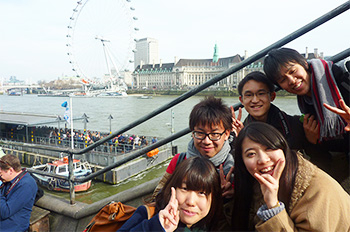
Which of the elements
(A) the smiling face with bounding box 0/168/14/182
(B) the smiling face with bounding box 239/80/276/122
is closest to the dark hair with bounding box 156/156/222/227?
(B) the smiling face with bounding box 239/80/276/122

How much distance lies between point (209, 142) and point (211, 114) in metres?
0.13

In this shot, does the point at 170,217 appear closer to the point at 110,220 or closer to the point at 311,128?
the point at 110,220

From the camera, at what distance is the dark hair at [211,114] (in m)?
1.15

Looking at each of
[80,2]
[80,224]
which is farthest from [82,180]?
[80,2]

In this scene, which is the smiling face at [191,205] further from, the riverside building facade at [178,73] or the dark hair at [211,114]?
the riverside building facade at [178,73]

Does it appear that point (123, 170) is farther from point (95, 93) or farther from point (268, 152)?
point (95, 93)

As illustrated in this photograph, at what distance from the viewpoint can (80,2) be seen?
24703mm

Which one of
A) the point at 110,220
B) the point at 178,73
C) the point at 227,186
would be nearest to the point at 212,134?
the point at 227,186

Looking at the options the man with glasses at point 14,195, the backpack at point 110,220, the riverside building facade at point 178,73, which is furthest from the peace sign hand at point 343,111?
the riverside building facade at point 178,73

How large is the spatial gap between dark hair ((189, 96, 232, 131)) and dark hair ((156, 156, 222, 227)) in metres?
0.20

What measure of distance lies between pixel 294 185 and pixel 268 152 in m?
0.13

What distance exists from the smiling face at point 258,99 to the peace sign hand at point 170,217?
1.86 feet

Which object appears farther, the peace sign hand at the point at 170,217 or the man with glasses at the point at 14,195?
the man with glasses at the point at 14,195

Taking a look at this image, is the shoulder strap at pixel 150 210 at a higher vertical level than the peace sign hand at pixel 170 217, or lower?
lower
